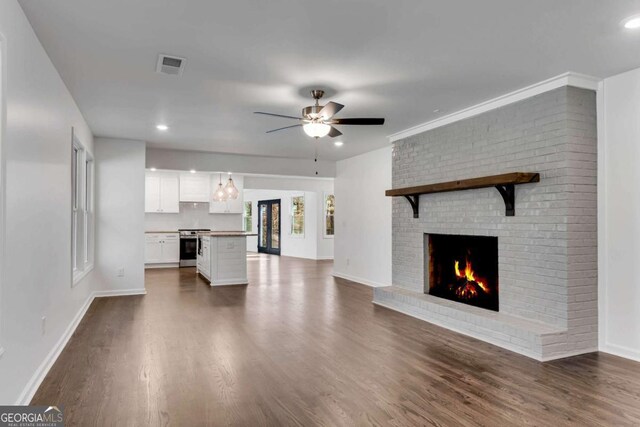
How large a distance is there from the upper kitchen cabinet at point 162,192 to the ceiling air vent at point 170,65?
23.5 ft

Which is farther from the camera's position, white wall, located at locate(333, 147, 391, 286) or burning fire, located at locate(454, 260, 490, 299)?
white wall, located at locate(333, 147, 391, 286)

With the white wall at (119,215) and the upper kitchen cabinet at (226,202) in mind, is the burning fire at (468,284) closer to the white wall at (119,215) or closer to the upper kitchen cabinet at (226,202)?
the white wall at (119,215)

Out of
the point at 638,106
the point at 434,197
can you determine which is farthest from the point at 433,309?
the point at 638,106

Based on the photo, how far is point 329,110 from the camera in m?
3.80

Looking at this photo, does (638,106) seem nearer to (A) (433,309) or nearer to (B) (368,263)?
(A) (433,309)

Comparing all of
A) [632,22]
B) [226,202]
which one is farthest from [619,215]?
[226,202]

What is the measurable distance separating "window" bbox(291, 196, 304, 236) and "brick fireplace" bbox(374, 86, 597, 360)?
821cm

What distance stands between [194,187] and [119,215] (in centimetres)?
410

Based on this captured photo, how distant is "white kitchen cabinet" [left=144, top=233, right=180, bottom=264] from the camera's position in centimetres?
1017

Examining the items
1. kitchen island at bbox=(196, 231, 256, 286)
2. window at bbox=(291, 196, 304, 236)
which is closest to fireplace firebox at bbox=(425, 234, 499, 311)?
kitchen island at bbox=(196, 231, 256, 286)

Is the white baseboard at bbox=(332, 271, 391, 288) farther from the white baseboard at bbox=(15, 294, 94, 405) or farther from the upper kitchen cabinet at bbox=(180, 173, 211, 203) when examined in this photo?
the white baseboard at bbox=(15, 294, 94, 405)

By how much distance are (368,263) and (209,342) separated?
4166mm

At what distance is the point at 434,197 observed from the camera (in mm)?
5418

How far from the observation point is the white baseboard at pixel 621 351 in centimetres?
357
